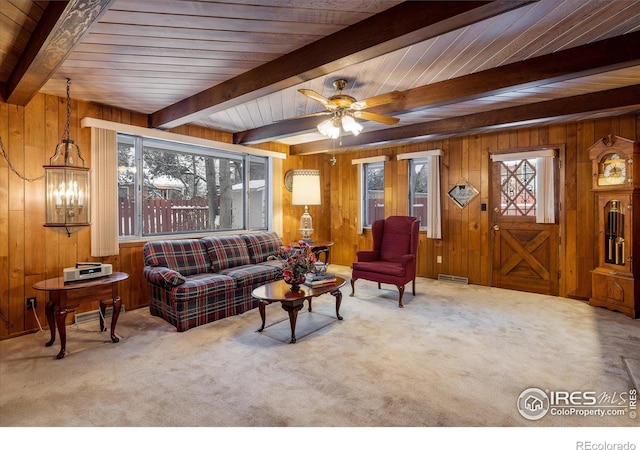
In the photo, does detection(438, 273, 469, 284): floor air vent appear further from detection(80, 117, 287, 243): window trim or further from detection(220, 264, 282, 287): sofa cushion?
detection(80, 117, 287, 243): window trim

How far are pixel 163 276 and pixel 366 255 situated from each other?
2606mm

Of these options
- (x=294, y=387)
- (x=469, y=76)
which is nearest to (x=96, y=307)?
(x=294, y=387)

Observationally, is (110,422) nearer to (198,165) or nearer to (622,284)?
(198,165)

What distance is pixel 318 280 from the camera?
3422mm

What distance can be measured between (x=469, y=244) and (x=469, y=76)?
2988 millimetres

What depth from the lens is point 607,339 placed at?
301 centimetres

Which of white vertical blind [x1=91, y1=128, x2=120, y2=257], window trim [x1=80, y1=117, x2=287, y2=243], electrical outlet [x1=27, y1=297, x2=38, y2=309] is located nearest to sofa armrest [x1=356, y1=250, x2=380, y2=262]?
window trim [x1=80, y1=117, x2=287, y2=243]

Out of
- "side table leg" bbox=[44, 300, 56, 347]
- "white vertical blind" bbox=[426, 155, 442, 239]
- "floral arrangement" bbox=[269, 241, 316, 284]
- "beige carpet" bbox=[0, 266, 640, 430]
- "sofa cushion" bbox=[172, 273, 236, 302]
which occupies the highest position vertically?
"white vertical blind" bbox=[426, 155, 442, 239]

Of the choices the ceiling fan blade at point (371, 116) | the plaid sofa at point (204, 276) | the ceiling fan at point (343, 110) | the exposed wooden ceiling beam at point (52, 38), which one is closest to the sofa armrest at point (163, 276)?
the plaid sofa at point (204, 276)

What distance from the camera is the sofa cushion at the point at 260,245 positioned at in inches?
180

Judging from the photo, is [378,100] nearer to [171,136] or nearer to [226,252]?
[226,252]

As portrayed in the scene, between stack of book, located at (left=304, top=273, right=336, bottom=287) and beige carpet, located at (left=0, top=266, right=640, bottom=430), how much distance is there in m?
0.42

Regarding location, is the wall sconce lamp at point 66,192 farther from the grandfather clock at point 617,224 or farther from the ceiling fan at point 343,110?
the grandfather clock at point 617,224

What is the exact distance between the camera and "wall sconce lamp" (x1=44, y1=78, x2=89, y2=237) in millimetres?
3092
